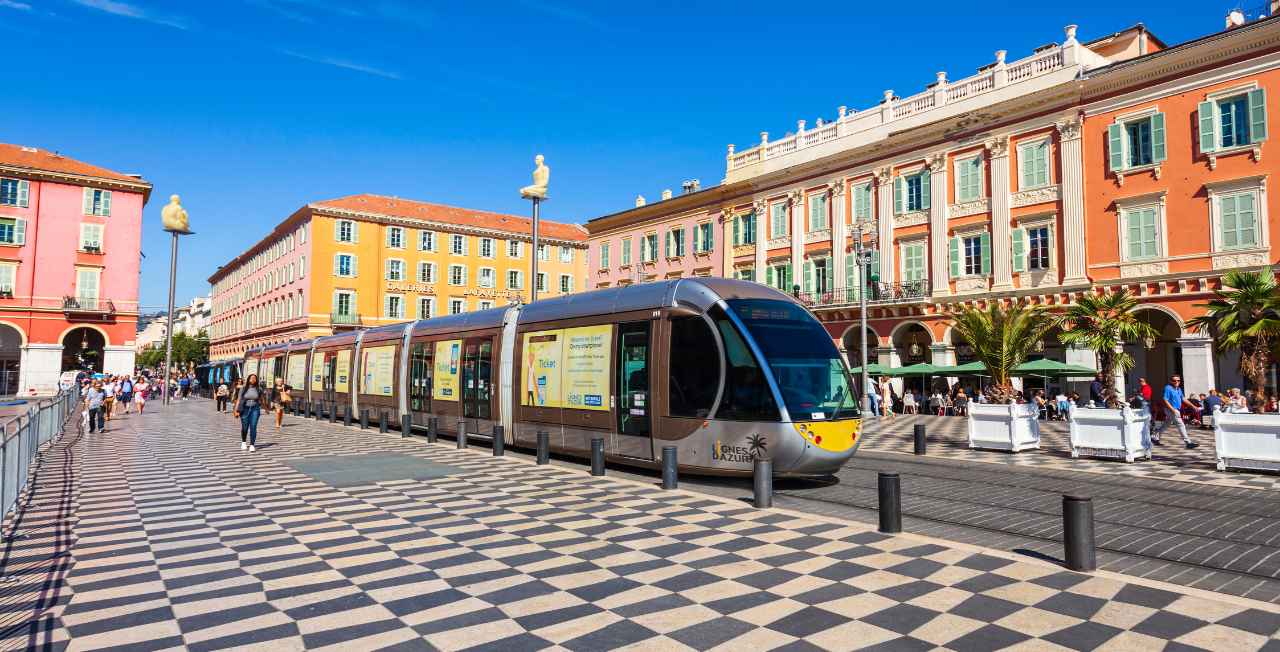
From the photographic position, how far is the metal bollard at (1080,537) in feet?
19.7

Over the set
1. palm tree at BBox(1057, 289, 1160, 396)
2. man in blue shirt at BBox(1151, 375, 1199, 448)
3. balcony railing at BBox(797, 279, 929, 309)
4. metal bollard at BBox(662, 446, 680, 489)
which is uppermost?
balcony railing at BBox(797, 279, 929, 309)

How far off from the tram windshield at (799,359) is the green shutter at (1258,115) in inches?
806

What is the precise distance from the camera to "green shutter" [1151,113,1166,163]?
24.4 m

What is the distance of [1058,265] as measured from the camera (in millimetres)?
26609

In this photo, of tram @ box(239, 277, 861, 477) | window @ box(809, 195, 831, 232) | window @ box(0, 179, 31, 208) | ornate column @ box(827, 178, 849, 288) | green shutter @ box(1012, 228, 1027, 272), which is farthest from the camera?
window @ box(0, 179, 31, 208)

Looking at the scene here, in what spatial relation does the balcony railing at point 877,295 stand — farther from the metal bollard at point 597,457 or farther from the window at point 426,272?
the window at point 426,272

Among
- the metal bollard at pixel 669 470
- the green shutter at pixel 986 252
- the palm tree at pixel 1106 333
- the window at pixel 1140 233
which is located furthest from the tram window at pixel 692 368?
the green shutter at pixel 986 252

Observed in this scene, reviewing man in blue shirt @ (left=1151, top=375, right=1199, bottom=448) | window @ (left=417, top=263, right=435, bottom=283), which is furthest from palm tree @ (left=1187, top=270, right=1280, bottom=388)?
window @ (left=417, top=263, right=435, bottom=283)

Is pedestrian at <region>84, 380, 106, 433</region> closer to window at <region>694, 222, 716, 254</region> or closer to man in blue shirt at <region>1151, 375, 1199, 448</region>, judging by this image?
man in blue shirt at <region>1151, 375, 1199, 448</region>

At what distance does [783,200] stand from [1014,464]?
78.3 feet

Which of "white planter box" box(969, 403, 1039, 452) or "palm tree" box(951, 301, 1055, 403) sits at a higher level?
"palm tree" box(951, 301, 1055, 403)

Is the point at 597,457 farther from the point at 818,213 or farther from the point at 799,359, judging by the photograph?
the point at 818,213

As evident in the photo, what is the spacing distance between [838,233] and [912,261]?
3.73m

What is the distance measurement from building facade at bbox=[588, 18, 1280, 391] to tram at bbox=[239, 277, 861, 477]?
15195 mm
